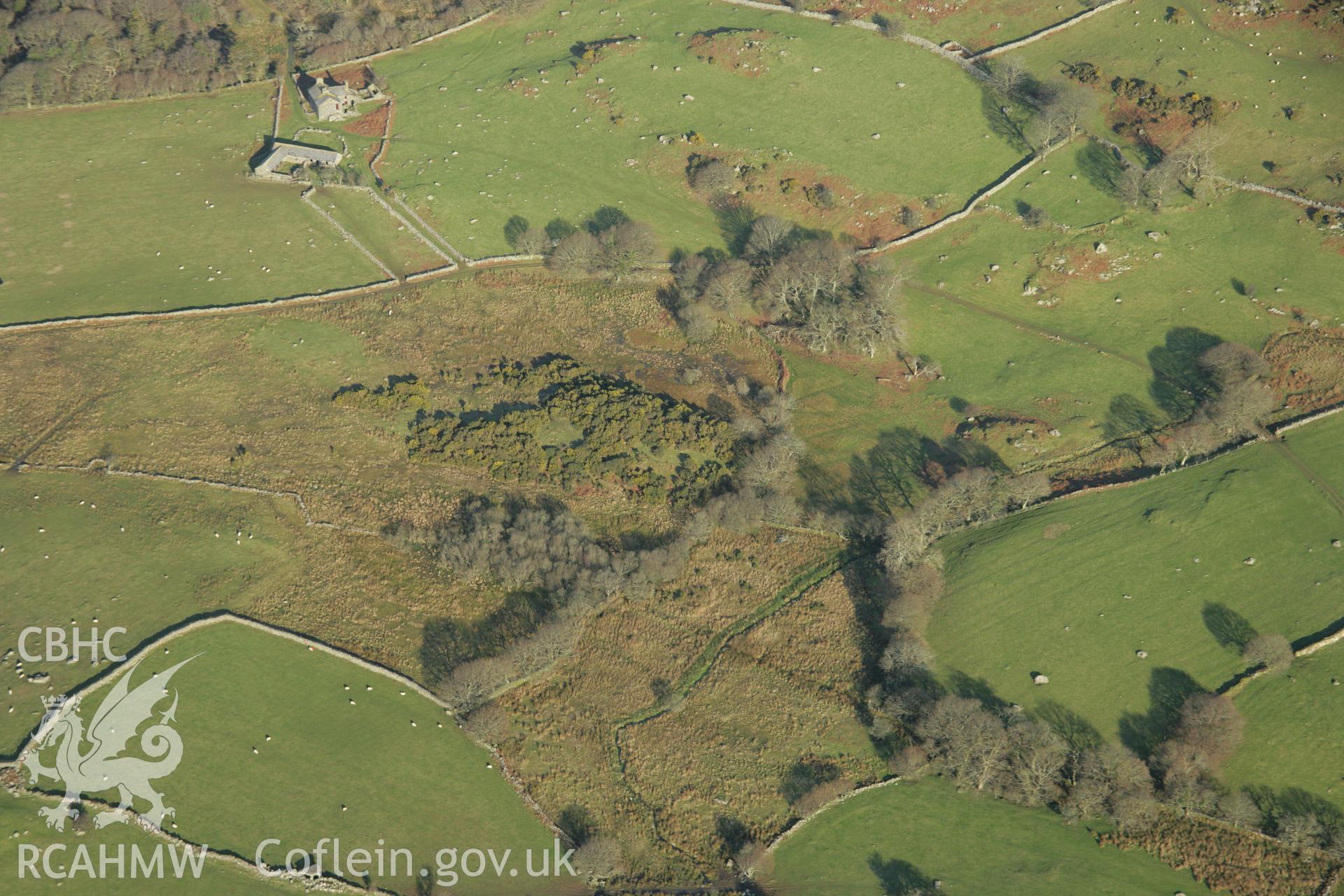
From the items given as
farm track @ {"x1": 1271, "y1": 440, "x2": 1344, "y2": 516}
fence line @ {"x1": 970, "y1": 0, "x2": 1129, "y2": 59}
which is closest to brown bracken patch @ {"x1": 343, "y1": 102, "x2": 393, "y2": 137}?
fence line @ {"x1": 970, "y1": 0, "x2": 1129, "y2": 59}

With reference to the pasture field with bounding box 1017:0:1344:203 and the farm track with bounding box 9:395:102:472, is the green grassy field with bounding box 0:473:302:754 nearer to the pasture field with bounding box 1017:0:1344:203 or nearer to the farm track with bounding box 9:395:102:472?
the farm track with bounding box 9:395:102:472

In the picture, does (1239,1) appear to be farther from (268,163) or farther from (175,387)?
(175,387)

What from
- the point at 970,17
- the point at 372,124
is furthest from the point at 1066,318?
the point at 372,124

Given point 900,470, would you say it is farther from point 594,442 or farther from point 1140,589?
point 594,442

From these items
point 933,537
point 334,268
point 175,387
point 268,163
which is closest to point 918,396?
point 933,537

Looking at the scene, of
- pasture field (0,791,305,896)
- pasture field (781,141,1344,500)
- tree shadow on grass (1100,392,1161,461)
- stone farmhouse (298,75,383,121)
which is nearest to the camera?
pasture field (0,791,305,896)
